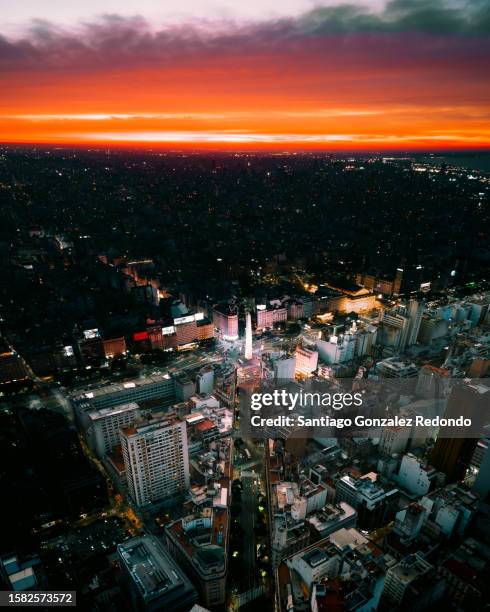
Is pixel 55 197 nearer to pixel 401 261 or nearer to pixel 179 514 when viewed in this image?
pixel 401 261

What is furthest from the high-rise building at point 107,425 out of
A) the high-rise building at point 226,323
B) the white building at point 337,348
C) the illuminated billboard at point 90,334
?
the white building at point 337,348

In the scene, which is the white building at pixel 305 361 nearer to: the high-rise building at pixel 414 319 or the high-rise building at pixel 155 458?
the high-rise building at pixel 414 319

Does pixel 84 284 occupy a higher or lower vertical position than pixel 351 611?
lower

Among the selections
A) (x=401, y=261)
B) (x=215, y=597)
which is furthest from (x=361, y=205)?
(x=215, y=597)

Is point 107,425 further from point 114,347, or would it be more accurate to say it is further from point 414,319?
point 414,319

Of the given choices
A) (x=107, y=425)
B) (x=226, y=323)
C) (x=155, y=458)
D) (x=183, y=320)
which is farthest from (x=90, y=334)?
(x=155, y=458)

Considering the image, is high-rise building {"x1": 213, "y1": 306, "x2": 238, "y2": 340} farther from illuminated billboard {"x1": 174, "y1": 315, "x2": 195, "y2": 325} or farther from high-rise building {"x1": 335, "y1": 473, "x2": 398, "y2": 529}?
high-rise building {"x1": 335, "y1": 473, "x2": 398, "y2": 529}
